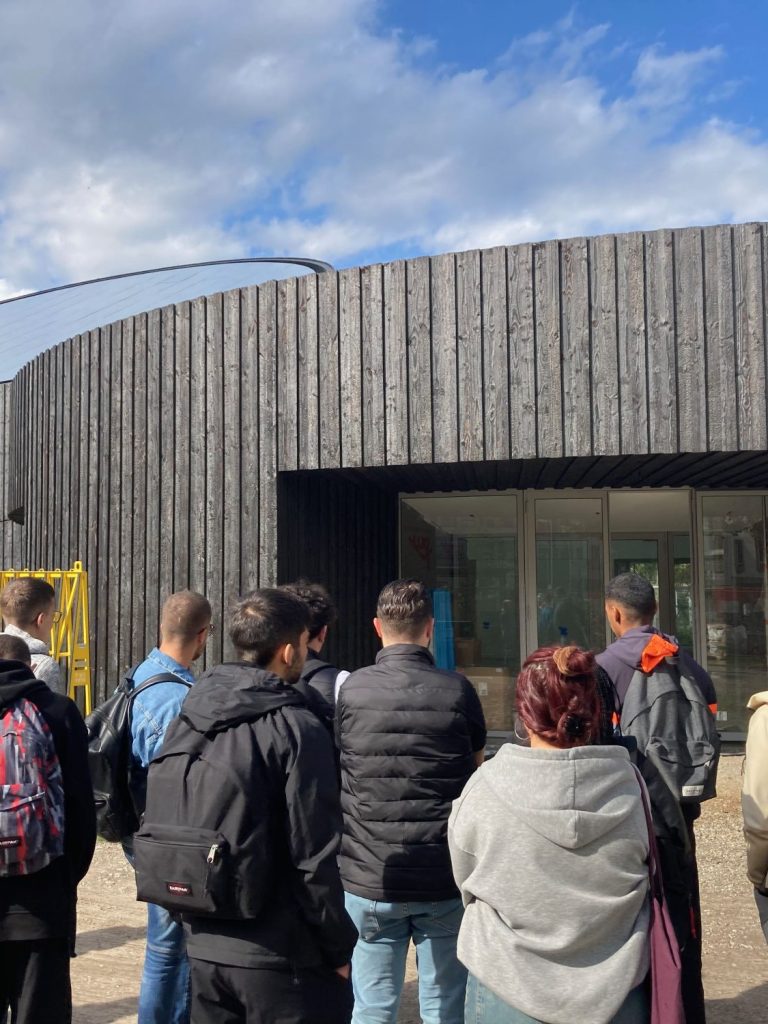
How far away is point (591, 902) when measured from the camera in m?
2.06

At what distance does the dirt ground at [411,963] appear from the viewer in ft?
13.6

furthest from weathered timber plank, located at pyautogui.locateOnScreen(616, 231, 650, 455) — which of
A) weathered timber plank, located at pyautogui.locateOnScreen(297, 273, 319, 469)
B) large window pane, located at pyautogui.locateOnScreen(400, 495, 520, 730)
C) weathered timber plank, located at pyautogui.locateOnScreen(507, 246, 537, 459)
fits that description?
large window pane, located at pyautogui.locateOnScreen(400, 495, 520, 730)

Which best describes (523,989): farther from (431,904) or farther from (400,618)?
(400,618)

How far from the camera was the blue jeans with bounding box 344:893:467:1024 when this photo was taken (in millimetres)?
3045

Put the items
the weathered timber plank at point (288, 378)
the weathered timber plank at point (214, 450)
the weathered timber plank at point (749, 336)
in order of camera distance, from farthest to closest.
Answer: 1. the weathered timber plank at point (214, 450)
2. the weathered timber plank at point (288, 378)
3. the weathered timber plank at point (749, 336)

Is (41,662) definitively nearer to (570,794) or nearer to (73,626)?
(570,794)

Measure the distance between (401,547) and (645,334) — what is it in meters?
4.17

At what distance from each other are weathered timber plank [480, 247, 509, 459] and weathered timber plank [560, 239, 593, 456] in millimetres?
440

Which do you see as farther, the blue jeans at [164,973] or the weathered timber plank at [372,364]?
the weathered timber plank at [372,364]

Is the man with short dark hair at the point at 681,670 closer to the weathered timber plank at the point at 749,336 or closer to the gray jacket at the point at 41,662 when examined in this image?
the gray jacket at the point at 41,662

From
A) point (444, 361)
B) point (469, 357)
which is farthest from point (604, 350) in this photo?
point (444, 361)

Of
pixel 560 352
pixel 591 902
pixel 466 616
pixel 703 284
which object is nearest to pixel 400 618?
pixel 591 902

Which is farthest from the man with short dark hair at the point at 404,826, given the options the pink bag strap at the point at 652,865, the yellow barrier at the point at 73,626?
the yellow barrier at the point at 73,626

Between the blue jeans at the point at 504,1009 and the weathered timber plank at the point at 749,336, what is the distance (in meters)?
5.56
